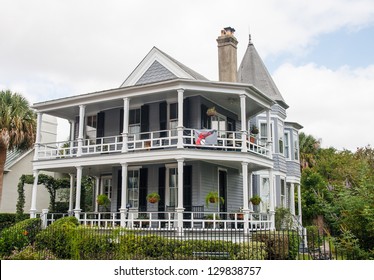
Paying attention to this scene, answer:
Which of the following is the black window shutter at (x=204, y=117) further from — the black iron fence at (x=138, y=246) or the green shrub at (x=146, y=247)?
the green shrub at (x=146, y=247)

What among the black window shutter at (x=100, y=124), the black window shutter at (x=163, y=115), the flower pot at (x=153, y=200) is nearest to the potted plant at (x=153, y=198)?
the flower pot at (x=153, y=200)

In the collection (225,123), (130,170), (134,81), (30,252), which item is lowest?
(30,252)

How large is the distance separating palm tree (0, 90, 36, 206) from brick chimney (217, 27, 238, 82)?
12474 mm

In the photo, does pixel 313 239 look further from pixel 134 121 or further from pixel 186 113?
pixel 134 121

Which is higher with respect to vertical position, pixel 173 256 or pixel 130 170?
pixel 130 170

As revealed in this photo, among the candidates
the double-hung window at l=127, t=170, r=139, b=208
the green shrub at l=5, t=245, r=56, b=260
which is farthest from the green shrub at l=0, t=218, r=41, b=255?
the double-hung window at l=127, t=170, r=139, b=208

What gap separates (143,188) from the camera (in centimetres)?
2214

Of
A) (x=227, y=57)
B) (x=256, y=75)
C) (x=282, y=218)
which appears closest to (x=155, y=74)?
(x=227, y=57)

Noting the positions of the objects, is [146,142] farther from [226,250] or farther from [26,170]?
[26,170]

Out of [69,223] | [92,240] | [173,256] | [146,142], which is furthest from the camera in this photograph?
[146,142]

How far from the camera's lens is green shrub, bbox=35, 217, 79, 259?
16.5 m

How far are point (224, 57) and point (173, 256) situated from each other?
12.5m

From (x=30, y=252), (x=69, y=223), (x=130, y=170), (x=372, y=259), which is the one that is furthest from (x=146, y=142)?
(x=372, y=259)

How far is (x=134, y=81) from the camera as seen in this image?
2395 cm
